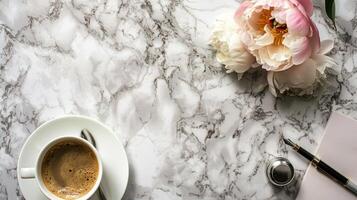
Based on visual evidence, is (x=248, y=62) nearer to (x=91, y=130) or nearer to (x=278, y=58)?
(x=278, y=58)

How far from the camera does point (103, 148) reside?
3.18 ft

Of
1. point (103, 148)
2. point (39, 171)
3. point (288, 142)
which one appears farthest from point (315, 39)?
point (39, 171)

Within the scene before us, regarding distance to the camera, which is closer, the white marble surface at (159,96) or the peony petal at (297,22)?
the peony petal at (297,22)

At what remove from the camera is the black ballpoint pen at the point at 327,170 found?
0.98 meters

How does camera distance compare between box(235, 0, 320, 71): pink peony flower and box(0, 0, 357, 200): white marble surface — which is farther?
box(0, 0, 357, 200): white marble surface

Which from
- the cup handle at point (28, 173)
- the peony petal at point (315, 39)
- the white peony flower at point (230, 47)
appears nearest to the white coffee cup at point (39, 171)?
the cup handle at point (28, 173)

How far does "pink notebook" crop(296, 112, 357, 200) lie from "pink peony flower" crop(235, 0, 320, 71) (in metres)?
0.15

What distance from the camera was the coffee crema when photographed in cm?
94

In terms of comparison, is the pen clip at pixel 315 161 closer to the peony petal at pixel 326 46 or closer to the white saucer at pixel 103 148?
the peony petal at pixel 326 46

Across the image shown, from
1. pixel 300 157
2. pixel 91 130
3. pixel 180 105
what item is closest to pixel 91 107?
pixel 91 130

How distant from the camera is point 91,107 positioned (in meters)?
1.00

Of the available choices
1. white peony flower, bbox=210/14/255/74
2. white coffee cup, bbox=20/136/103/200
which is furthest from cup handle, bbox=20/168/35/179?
white peony flower, bbox=210/14/255/74

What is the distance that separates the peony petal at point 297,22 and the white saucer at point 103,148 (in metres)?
0.34

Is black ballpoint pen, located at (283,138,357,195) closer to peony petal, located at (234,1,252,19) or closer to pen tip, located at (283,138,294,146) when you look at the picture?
pen tip, located at (283,138,294,146)
